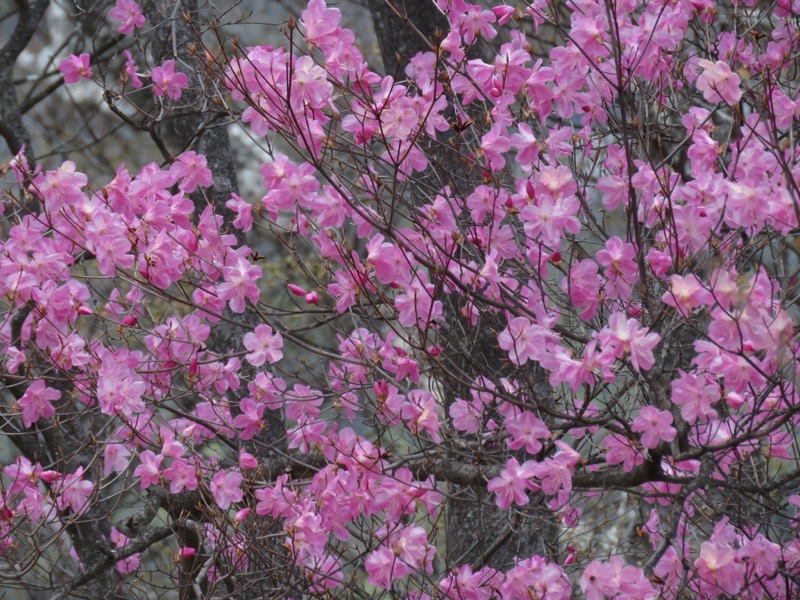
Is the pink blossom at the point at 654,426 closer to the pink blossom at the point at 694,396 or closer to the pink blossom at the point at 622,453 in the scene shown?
the pink blossom at the point at 694,396

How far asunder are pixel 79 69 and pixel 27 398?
4.80 ft

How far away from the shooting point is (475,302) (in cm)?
328

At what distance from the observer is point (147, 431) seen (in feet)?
14.4

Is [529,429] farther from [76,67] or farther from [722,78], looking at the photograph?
[76,67]

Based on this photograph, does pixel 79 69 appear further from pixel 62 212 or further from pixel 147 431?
pixel 147 431

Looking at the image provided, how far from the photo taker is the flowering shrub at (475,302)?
304 cm

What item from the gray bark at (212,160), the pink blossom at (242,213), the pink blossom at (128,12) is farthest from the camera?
the pink blossom at (128,12)

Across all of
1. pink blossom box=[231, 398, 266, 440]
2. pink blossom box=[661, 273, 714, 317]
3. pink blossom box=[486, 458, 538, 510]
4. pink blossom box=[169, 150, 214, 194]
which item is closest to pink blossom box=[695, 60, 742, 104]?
pink blossom box=[661, 273, 714, 317]

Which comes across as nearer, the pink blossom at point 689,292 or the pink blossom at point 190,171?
the pink blossom at point 689,292

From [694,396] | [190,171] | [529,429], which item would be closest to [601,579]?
[529,429]

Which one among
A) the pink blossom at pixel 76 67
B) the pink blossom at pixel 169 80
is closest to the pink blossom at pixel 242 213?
the pink blossom at pixel 169 80

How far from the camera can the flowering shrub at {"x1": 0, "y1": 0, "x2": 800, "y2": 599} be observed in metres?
3.04

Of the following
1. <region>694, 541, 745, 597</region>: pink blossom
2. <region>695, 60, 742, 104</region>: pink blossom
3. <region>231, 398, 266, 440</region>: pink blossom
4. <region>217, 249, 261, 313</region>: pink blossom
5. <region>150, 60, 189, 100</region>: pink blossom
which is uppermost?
<region>150, 60, 189, 100</region>: pink blossom

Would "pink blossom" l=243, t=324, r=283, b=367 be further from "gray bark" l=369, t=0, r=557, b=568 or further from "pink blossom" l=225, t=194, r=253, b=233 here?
"gray bark" l=369, t=0, r=557, b=568
